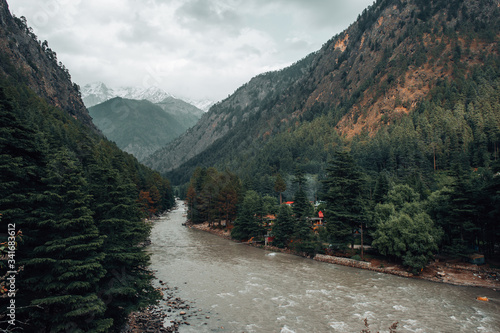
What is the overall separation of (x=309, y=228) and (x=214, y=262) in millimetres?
17853

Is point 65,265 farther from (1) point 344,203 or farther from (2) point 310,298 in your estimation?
(1) point 344,203

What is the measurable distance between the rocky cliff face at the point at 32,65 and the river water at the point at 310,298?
8736 centimetres

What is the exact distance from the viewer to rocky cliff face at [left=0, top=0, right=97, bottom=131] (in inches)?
3588

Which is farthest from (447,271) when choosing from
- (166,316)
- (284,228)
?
(166,316)

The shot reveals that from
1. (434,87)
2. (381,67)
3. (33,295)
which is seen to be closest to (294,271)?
(33,295)

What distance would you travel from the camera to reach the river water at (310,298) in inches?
927

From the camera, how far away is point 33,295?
50.8ft

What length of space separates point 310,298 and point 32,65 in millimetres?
123290

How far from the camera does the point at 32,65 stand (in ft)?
337

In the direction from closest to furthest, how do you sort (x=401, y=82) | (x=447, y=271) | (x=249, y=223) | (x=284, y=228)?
(x=447, y=271), (x=284, y=228), (x=249, y=223), (x=401, y=82)

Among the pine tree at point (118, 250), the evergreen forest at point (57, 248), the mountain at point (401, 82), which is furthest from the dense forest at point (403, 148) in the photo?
the evergreen forest at point (57, 248)

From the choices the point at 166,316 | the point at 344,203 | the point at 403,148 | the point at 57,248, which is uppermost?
the point at 403,148

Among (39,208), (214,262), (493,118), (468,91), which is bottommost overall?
(214,262)

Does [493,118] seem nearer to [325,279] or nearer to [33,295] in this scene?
[325,279]
